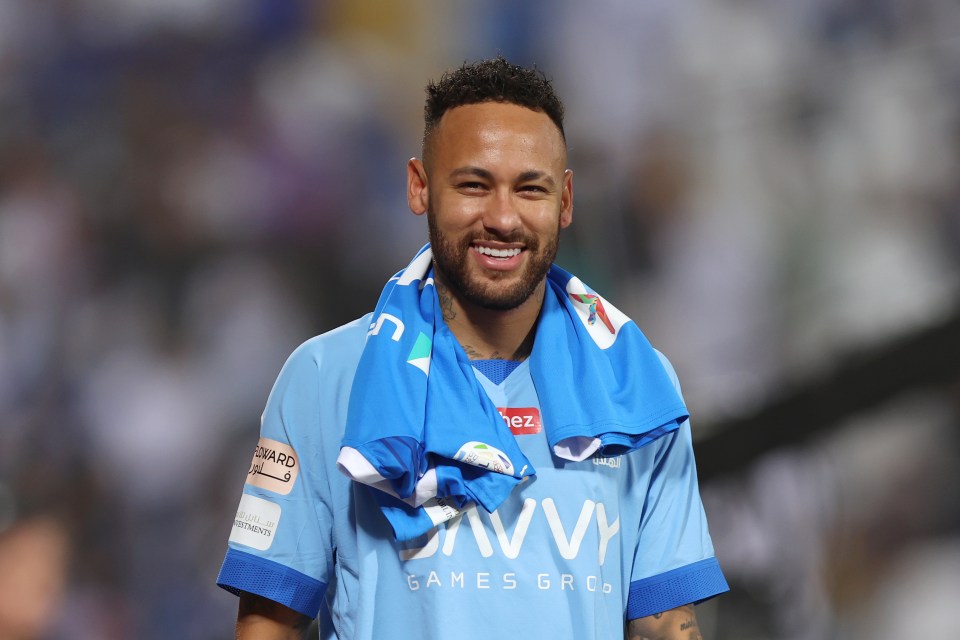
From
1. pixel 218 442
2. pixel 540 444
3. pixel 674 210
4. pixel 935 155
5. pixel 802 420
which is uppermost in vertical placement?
pixel 935 155

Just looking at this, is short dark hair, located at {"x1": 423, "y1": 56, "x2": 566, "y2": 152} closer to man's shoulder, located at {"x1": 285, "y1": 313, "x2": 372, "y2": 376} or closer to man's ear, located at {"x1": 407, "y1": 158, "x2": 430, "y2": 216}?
man's ear, located at {"x1": 407, "y1": 158, "x2": 430, "y2": 216}

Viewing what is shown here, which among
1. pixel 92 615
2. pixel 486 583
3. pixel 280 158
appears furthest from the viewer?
pixel 280 158

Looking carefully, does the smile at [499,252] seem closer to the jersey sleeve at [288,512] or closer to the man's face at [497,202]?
the man's face at [497,202]

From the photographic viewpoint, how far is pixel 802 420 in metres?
3.02

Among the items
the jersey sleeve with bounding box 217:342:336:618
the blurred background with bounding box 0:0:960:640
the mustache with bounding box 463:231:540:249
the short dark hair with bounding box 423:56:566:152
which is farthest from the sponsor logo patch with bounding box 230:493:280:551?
the blurred background with bounding box 0:0:960:640

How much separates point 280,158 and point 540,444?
6.17ft

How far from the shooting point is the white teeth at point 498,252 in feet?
4.45

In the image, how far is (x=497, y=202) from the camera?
1.35 meters

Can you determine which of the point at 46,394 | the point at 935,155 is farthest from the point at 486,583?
the point at 935,155

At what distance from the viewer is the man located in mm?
1285

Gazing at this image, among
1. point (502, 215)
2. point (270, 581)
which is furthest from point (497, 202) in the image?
point (270, 581)

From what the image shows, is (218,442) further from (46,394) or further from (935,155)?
(935,155)

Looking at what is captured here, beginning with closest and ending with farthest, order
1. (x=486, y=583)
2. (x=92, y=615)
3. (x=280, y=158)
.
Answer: (x=486, y=583)
(x=92, y=615)
(x=280, y=158)

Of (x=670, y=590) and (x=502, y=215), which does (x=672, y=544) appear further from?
(x=502, y=215)
